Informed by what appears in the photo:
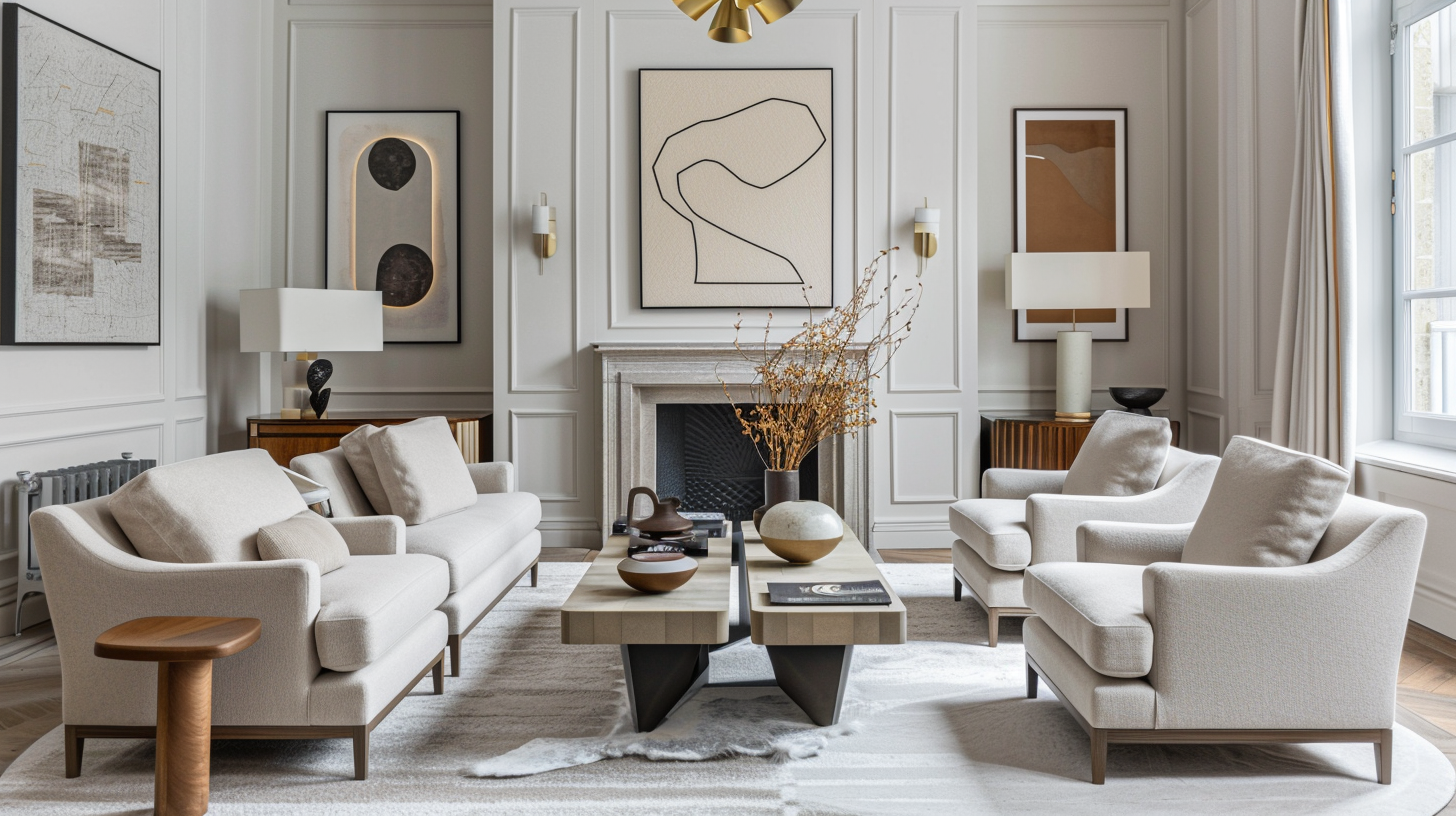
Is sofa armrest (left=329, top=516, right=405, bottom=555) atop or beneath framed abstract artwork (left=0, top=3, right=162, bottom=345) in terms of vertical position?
beneath

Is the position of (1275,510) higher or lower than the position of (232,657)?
higher

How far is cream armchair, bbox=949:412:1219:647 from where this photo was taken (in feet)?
10.9

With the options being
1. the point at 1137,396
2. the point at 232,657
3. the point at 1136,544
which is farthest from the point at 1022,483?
the point at 232,657

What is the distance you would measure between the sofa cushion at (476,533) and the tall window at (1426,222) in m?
3.62

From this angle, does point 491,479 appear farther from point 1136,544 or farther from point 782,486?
point 1136,544

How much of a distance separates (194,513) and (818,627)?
5.23ft

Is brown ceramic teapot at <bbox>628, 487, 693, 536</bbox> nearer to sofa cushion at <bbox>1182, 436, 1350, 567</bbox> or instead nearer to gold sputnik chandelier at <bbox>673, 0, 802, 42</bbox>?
gold sputnik chandelier at <bbox>673, 0, 802, 42</bbox>

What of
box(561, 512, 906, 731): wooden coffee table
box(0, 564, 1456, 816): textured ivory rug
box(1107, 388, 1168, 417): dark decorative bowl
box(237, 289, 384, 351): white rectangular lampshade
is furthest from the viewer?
box(1107, 388, 1168, 417): dark decorative bowl

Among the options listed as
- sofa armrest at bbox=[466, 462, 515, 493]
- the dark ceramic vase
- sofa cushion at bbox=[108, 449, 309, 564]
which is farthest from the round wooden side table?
sofa armrest at bbox=[466, 462, 515, 493]

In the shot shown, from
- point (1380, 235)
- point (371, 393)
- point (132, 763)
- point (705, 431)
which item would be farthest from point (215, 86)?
point (1380, 235)

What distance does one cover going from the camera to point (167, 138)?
4.52 meters

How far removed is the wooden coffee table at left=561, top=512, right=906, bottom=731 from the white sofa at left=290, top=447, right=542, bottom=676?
0.49 meters

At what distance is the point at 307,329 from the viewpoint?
15.6 ft

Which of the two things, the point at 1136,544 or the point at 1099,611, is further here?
the point at 1136,544
